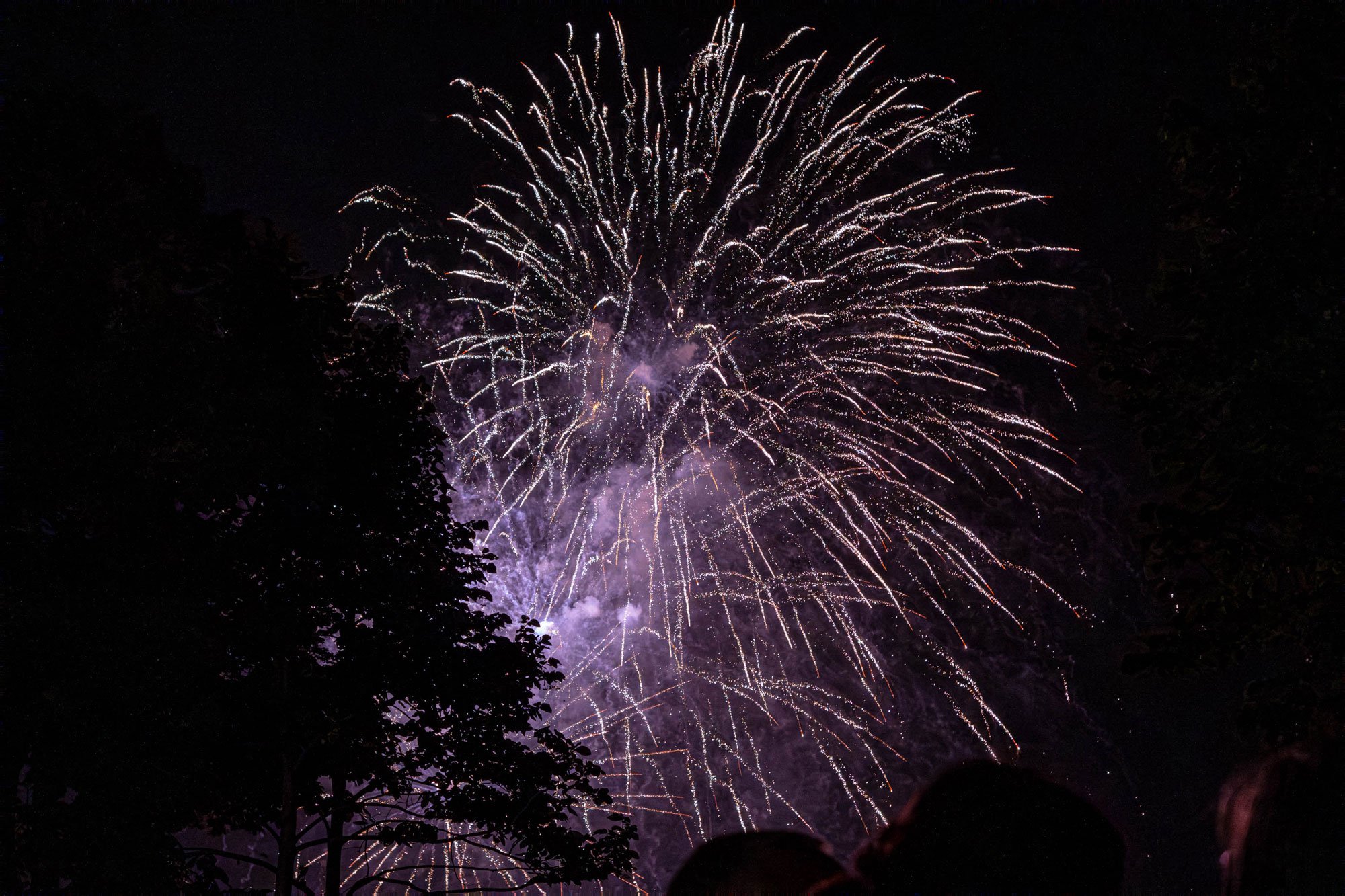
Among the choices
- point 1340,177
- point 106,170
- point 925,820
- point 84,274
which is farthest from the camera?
point 106,170

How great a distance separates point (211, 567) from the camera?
9070 mm

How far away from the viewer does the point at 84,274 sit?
9.09 m

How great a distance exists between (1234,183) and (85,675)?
12080mm

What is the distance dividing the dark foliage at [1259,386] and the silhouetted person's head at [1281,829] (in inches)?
184

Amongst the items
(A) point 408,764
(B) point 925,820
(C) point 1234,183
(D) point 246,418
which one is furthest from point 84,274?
(C) point 1234,183

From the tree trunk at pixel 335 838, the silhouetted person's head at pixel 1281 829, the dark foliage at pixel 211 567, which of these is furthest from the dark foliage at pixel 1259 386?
the tree trunk at pixel 335 838

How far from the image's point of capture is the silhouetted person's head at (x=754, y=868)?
4297mm

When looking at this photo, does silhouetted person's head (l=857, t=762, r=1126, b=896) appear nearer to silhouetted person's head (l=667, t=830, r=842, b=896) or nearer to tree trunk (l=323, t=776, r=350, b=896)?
silhouetted person's head (l=667, t=830, r=842, b=896)

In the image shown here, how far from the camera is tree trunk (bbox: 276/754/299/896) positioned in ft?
27.5

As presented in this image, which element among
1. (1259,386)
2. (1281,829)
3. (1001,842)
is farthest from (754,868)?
(1259,386)

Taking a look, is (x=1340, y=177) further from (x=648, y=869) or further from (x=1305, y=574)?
(x=648, y=869)

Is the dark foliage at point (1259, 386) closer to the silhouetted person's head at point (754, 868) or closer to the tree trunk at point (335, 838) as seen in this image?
the silhouetted person's head at point (754, 868)

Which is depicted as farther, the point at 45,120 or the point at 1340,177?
the point at 45,120

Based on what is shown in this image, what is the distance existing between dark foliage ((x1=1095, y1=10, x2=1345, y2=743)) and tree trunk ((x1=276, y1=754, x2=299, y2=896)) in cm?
848
